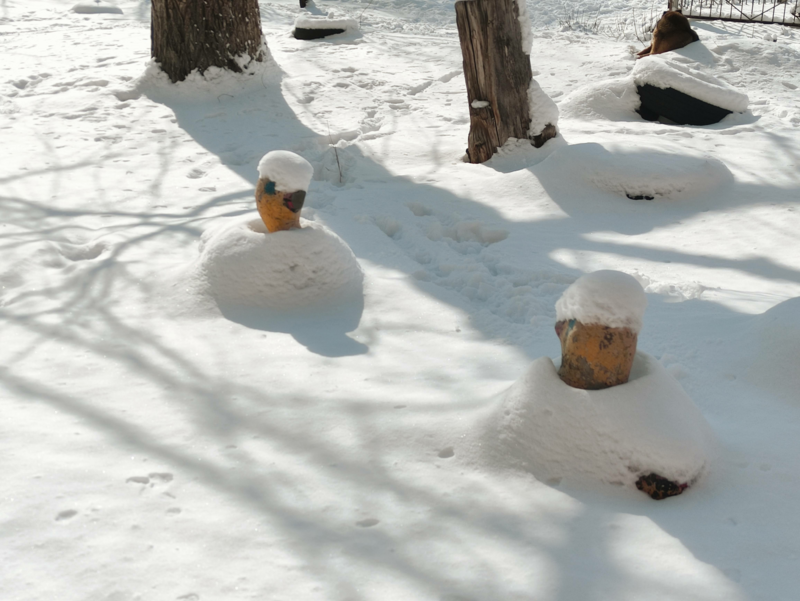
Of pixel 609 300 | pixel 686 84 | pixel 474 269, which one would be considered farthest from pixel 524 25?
pixel 609 300

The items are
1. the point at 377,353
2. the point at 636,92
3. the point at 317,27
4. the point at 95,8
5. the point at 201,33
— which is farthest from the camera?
the point at 95,8

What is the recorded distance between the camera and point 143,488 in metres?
2.00

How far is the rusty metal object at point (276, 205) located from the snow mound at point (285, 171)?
25mm

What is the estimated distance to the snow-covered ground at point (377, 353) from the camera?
5.82 feet

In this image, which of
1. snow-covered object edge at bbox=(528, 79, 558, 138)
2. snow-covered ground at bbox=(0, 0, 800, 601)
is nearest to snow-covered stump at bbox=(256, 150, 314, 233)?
snow-covered ground at bbox=(0, 0, 800, 601)

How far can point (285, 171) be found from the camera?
→ 10.3 feet

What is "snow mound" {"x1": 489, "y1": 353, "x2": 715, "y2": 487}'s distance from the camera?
2.03 meters

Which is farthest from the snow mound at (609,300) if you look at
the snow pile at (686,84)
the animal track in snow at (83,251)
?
the snow pile at (686,84)

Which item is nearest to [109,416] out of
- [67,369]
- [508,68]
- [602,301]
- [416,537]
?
[67,369]

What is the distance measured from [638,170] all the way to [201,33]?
4.40 meters

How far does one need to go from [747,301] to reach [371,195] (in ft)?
8.13

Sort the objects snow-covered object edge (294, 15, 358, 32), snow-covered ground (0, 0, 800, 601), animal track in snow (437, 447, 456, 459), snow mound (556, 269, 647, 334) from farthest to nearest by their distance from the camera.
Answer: snow-covered object edge (294, 15, 358, 32), animal track in snow (437, 447, 456, 459), snow mound (556, 269, 647, 334), snow-covered ground (0, 0, 800, 601)

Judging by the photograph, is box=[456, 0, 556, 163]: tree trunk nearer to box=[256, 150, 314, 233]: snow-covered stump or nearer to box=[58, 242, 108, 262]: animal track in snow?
box=[256, 150, 314, 233]: snow-covered stump

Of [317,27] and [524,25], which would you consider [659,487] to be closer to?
[524,25]
